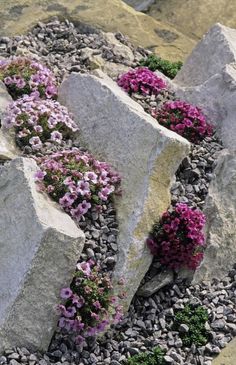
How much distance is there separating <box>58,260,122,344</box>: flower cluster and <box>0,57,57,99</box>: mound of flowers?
3.66 meters

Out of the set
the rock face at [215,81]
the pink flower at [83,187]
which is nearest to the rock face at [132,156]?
the pink flower at [83,187]

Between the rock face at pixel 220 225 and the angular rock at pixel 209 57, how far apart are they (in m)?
2.46

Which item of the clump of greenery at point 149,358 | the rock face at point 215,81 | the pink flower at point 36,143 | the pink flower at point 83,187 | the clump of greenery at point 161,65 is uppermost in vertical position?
the rock face at point 215,81

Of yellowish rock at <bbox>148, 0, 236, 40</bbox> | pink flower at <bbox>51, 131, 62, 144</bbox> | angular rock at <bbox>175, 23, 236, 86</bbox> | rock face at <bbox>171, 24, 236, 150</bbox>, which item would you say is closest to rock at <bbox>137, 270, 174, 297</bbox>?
rock face at <bbox>171, 24, 236, 150</bbox>

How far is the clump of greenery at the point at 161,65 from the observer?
13.9 meters

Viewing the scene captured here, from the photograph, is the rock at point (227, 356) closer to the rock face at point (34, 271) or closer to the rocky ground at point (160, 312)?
the rocky ground at point (160, 312)

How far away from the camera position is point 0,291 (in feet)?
29.9

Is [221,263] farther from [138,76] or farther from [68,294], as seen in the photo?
[138,76]

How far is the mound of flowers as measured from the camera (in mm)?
11961

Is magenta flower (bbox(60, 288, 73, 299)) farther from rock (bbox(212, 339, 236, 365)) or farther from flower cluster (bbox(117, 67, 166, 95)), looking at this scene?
flower cluster (bbox(117, 67, 166, 95))

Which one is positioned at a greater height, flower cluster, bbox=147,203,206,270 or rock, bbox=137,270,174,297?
flower cluster, bbox=147,203,206,270

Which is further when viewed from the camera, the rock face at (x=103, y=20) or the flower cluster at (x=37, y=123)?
the rock face at (x=103, y=20)

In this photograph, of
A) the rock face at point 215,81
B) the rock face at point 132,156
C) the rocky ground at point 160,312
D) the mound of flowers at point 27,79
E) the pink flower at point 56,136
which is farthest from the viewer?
the mound of flowers at point 27,79

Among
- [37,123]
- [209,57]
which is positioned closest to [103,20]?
[209,57]
